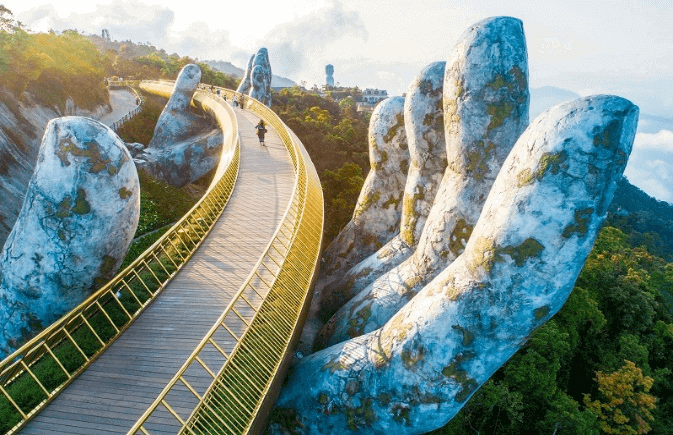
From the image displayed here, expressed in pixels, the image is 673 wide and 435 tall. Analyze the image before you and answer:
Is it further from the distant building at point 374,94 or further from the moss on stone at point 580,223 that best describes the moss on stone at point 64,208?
the distant building at point 374,94

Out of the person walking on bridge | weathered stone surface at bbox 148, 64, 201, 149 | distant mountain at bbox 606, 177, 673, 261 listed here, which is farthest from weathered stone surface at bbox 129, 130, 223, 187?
distant mountain at bbox 606, 177, 673, 261

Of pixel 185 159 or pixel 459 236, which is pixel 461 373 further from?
pixel 185 159

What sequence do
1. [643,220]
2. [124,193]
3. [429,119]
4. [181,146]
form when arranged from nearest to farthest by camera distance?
A: [124,193] → [429,119] → [181,146] → [643,220]

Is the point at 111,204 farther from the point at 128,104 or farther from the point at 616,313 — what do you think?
the point at 128,104

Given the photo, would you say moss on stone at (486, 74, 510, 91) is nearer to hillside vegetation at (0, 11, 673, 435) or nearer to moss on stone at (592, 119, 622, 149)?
moss on stone at (592, 119, 622, 149)

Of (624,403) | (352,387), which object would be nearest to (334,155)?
(624,403)

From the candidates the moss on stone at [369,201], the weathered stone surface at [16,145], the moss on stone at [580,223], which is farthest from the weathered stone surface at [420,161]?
the weathered stone surface at [16,145]
